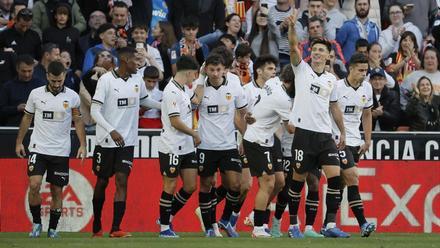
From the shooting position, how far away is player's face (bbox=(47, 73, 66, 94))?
65.5ft

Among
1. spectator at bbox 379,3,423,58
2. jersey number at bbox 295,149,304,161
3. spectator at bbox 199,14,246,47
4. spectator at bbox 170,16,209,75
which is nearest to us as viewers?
jersey number at bbox 295,149,304,161

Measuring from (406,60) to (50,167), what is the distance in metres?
8.23

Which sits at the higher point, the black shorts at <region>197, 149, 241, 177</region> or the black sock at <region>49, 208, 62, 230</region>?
the black shorts at <region>197, 149, 241, 177</region>

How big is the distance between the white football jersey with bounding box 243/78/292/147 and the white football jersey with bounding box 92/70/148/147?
5.36ft

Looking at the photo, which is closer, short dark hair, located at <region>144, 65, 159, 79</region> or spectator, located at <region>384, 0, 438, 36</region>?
short dark hair, located at <region>144, 65, 159, 79</region>

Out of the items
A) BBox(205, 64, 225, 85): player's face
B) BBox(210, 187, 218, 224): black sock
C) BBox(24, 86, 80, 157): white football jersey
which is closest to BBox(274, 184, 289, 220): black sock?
BBox(210, 187, 218, 224): black sock

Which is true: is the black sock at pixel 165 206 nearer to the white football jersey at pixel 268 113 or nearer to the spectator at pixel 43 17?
the white football jersey at pixel 268 113

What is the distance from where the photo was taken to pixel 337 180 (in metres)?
19.3

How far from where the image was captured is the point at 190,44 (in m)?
24.6

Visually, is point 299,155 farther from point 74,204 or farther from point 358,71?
point 74,204

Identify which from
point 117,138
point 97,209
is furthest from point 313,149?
point 97,209

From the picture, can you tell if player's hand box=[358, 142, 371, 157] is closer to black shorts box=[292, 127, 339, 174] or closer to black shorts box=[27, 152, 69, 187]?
black shorts box=[292, 127, 339, 174]

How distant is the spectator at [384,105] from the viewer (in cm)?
2411

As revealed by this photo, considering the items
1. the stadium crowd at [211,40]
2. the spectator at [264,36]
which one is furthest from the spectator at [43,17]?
the spectator at [264,36]
